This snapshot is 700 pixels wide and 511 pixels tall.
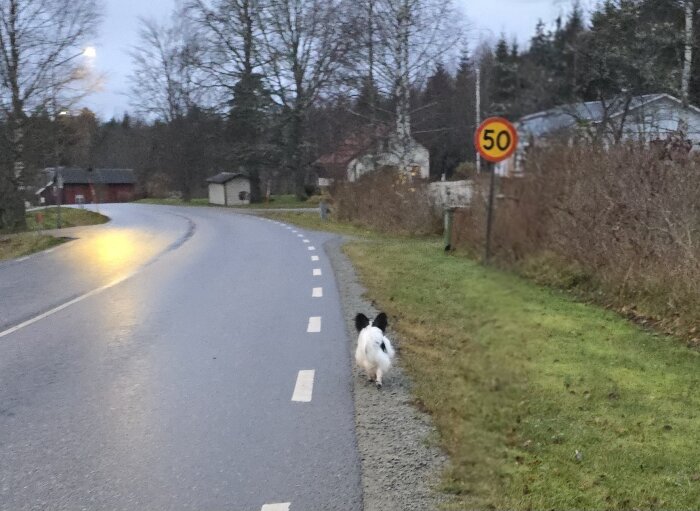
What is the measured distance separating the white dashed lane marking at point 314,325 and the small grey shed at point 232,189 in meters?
55.9

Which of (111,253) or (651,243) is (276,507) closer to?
(651,243)

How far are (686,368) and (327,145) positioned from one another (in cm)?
4135

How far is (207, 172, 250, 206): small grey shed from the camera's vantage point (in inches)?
2562

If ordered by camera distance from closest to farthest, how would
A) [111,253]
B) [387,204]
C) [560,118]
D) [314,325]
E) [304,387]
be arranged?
[560,118], [304,387], [314,325], [111,253], [387,204]

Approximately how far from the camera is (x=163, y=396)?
6090 mm

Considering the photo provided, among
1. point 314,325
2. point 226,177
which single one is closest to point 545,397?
point 314,325

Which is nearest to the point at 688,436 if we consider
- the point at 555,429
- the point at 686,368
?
the point at 555,429

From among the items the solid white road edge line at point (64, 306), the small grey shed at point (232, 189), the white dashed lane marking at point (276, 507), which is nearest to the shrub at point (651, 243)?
the white dashed lane marking at point (276, 507)

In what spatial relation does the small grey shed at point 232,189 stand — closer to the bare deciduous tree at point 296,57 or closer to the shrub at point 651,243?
the bare deciduous tree at point 296,57

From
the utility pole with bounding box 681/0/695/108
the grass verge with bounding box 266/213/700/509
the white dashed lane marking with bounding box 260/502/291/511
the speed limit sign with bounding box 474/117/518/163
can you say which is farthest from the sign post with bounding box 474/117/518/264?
the white dashed lane marking with bounding box 260/502/291/511

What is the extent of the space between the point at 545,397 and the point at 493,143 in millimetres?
3708

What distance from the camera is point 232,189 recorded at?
6556 cm

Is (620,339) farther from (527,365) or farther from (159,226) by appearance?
(159,226)

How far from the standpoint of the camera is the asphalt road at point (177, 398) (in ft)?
13.8
